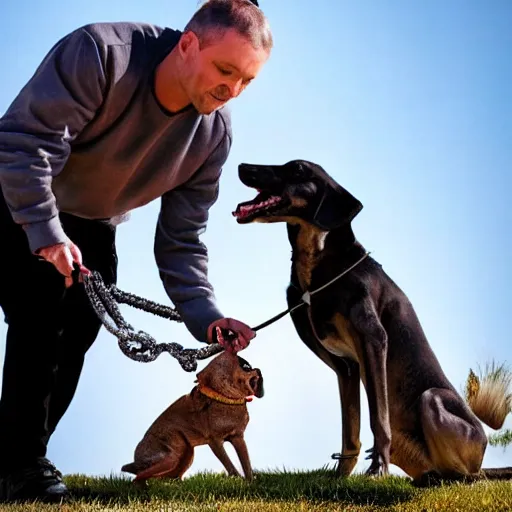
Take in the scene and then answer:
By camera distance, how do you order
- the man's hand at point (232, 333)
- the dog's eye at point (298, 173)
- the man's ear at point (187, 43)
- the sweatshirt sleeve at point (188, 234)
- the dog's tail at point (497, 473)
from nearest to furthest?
the man's ear at point (187, 43) → the man's hand at point (232, 333) → the sweatshirt sleeve at point (188, 234) → the dog's eye at point (298, 173) → the dog's tail at point (497, 473)

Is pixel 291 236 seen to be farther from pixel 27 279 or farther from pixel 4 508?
pixel 4 508

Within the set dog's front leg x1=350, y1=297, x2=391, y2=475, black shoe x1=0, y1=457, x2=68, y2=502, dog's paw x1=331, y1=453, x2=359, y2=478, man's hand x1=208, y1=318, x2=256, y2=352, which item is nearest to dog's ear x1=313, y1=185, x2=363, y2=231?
dog's front leg x1=350, y1=297, x2=391, y2=475

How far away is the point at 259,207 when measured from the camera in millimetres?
4137

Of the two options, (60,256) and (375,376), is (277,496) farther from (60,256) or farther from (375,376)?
(60,256)

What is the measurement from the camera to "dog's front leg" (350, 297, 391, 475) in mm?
4195

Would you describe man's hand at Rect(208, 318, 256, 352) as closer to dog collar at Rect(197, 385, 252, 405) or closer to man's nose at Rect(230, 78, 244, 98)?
dog collar at Rect(197, 385, 252, 405)

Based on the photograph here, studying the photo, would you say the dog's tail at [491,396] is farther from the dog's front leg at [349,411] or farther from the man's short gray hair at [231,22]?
the man's short gray hair at [231,22]

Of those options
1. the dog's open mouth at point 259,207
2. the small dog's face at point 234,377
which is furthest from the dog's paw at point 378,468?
the dog's open mouth at point 259,207

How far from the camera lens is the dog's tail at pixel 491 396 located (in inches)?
191

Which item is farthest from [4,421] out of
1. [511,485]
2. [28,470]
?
[511,485]

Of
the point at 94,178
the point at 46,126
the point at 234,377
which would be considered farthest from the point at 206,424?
the point at 46,126

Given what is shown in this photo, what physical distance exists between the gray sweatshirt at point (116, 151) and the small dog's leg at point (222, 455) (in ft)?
1.49

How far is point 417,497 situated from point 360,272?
114 centimetres

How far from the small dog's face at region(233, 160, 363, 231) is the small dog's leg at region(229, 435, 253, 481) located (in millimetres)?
1018
